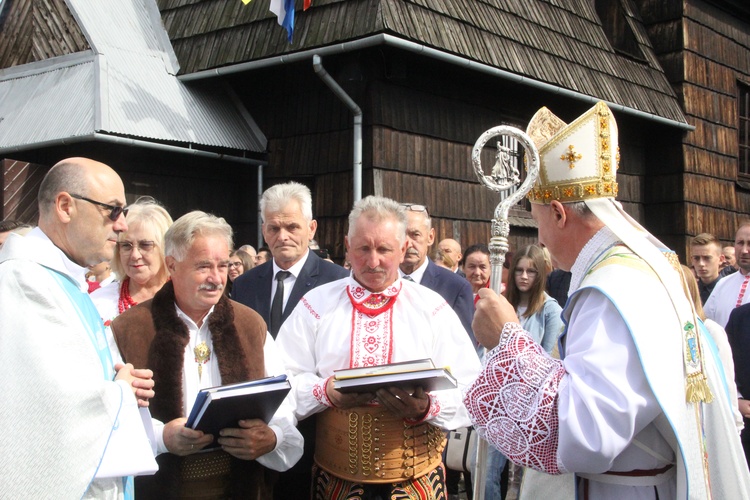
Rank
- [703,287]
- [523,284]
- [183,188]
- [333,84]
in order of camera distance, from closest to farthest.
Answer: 1. [523,284]
2. [703,287]
3. [333,84]
4. [183,188]

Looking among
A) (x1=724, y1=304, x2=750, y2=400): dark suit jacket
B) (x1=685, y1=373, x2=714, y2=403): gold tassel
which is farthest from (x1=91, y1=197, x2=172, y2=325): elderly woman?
(x1=724, y1=304, x2=750, y2=400): dark suit jacket

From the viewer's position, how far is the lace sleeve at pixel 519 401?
201 centimetres

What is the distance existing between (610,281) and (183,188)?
7450 millimetres

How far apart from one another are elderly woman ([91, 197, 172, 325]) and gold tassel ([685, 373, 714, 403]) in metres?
2.60

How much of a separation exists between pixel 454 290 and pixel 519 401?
223 centimetres

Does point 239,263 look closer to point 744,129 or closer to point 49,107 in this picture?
point 49,107

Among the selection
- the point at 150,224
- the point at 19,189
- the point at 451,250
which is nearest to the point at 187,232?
the point at 150,224

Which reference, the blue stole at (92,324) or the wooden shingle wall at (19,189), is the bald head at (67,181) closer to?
the blue stole at (92,324)

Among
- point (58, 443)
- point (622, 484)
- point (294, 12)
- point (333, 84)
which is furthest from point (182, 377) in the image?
point (294, 12)

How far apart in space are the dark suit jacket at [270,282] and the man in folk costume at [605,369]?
1774 millimetres

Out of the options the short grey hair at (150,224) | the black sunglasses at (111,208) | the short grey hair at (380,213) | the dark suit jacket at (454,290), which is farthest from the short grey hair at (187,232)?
the dark suit jacket at (454,290)

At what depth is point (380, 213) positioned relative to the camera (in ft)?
10.2

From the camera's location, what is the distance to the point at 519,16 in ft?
30.6

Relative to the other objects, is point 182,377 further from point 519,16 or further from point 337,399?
point 519,16
